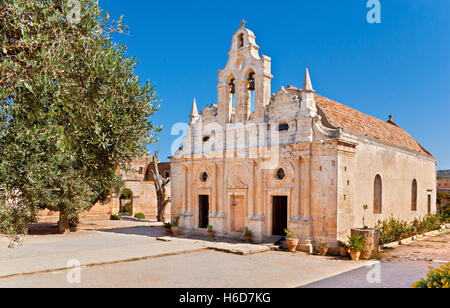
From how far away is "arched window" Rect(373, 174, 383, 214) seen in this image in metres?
18.7

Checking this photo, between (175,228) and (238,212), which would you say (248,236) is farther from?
(175,228)

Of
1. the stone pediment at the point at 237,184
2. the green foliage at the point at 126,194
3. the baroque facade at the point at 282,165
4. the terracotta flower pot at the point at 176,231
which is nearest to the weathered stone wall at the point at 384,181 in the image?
the baroque facade at the point at 282,165

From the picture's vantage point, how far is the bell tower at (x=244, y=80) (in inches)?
746

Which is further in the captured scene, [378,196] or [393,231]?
[378,196]

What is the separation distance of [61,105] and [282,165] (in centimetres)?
1199

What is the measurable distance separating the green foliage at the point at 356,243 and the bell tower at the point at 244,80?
7325 mm

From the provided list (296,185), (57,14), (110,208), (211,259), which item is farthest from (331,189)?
(110,208)

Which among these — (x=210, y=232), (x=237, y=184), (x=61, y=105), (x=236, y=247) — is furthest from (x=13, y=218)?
(x=210, y=232)

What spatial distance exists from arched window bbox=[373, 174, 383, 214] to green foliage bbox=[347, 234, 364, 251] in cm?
447

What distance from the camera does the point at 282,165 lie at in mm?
17641

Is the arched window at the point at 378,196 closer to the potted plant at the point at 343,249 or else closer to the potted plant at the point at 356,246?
the potted plant at the point at 343,249

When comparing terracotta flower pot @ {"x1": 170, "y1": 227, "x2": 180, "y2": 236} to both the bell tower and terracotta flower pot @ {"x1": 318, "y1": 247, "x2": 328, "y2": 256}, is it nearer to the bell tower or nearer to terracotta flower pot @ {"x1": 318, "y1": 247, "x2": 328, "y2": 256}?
the bell tower

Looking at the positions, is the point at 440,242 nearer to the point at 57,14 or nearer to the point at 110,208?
the point at 57,14
